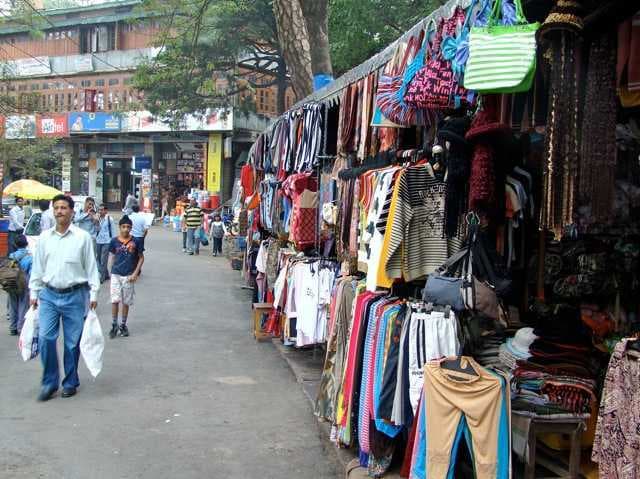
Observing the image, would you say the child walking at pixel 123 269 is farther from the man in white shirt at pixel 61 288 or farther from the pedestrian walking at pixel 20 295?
the man in white shirt at pixel 61 288

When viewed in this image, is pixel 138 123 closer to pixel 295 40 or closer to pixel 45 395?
pixel 295 40

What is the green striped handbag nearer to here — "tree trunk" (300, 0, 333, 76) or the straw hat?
the straw hat

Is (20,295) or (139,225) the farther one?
(139,225)

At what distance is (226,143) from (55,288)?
28.2 m

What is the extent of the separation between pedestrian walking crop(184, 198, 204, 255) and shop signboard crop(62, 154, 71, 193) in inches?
834

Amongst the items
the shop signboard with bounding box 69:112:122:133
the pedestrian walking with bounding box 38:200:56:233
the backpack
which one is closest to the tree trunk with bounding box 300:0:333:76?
the pedestrian walking with bounding box 38:200:56:233

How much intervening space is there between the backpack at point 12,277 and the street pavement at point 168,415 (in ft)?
2.66

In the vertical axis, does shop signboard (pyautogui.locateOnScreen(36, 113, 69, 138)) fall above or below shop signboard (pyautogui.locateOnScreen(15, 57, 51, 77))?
below

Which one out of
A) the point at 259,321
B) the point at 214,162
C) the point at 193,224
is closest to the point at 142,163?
the point at 214,162

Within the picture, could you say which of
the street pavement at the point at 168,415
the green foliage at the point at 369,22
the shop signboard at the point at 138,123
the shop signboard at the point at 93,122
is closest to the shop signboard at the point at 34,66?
the shop signboard at the point at 93,122

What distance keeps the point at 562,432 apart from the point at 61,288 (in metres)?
5.10

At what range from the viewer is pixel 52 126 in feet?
132

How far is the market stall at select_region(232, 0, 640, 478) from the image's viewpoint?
337 centimetres

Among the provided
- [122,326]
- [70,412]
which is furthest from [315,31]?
[70,412]
